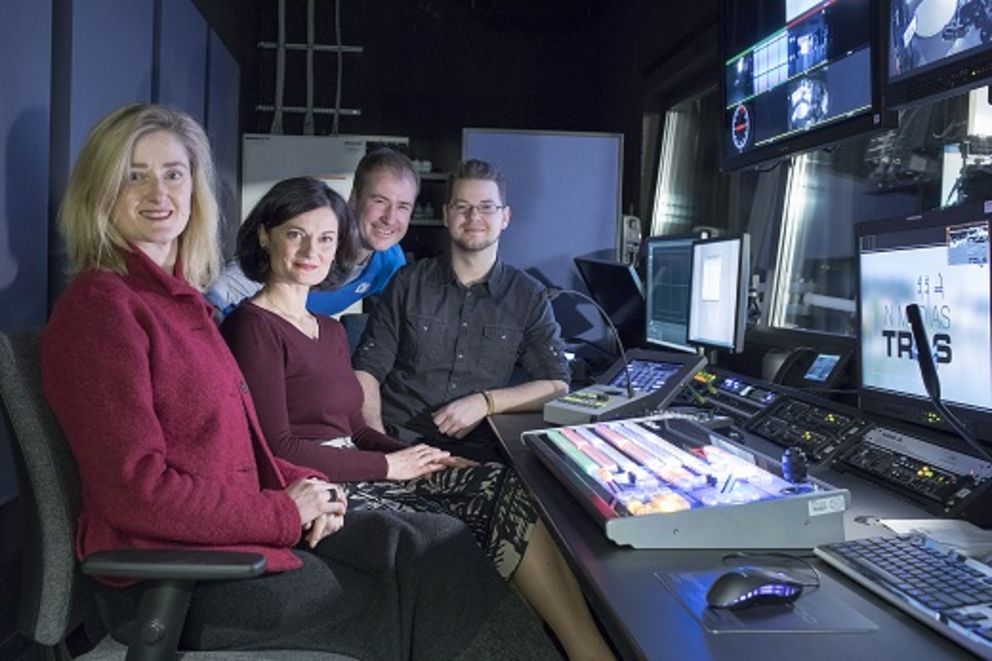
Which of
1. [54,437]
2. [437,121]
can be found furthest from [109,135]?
[437,121]

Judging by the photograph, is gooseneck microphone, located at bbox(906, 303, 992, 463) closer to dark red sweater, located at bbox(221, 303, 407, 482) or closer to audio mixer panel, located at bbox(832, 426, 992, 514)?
audio mixer panel, located at bbox(832, 426, 992, 514)

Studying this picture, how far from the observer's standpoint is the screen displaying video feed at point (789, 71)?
1.99 meters

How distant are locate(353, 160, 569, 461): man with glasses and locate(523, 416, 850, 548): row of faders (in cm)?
99

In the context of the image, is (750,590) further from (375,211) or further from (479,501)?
(375,211)

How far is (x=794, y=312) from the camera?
297 cm

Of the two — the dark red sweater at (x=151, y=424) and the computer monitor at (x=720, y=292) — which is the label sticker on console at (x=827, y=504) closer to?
the dark red sweater at (x=151, y=424)

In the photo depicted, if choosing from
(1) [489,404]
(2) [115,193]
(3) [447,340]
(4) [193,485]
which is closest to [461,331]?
(3) [447,340]

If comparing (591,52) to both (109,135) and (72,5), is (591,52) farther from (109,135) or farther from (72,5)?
(109,135)

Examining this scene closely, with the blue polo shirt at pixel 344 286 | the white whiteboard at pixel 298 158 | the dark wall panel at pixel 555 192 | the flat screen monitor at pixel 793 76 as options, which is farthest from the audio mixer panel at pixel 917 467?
the white whiteboard at pixel 298 158

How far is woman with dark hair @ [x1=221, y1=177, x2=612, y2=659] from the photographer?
67.8 inches

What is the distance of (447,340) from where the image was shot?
2.49m

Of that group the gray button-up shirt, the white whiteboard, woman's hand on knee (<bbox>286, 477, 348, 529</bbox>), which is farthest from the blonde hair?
the white whiteboard

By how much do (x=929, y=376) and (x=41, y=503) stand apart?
1235 millimetres

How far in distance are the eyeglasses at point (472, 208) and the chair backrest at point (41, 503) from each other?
1495mm
